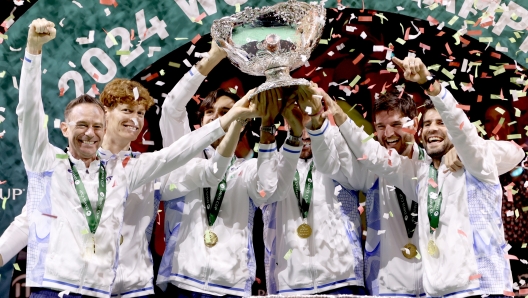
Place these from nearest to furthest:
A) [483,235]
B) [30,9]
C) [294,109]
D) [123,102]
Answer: [483,235]
[294,109]
[123,102]
[30,9]

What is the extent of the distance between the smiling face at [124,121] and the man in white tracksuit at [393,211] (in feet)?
3.45

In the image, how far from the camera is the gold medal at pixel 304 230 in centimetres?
422

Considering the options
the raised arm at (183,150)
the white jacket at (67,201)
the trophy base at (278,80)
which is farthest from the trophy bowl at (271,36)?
the white jacket at (67,201)

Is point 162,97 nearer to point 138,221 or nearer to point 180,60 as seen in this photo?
point 180,60

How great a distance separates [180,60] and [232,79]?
14.1 inches

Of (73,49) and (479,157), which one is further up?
(73,49)

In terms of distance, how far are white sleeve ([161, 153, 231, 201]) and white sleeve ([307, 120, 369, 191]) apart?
483 mm

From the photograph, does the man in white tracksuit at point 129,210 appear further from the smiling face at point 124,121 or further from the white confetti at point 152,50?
the white confetti at point 152,50

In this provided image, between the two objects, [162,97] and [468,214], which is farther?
[162,97]

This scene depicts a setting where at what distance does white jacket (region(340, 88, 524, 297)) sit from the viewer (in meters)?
3.80

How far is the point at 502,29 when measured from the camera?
515cm

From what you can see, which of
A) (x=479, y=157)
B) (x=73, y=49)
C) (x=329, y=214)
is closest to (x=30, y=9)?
(x=73, y=49)

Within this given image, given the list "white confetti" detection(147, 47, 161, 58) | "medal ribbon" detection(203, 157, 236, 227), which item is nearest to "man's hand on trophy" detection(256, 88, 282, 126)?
"medal ribbon" detection(203, 157, 236, 227)

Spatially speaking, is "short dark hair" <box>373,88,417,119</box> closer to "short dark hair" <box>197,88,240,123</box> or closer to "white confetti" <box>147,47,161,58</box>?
"short dark hair" <box>197,88,240,123</box>
